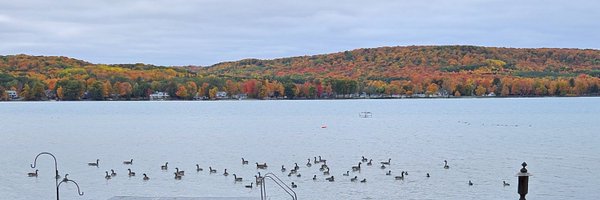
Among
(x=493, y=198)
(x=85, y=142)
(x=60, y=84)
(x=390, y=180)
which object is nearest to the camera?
(x=493, y=198)

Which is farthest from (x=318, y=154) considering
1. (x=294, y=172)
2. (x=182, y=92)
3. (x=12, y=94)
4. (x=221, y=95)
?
(x=12, y=94)

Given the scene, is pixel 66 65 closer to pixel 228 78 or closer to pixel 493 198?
pixel 228 78

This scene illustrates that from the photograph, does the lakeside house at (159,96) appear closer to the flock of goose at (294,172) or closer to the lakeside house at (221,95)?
the lakeside house at (221,95)

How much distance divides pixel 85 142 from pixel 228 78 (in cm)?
12285

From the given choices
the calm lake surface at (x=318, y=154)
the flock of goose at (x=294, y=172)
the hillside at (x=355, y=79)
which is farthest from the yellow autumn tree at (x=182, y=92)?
the flock of goose at (x=294, y=172)

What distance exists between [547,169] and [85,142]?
1188 inches

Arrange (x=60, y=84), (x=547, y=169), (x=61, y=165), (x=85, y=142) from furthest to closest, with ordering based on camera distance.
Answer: (x=60, y=84) → (x=85, y=142) → (x=61, y=165) → (x=547, y=169)

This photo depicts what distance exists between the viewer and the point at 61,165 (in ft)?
111

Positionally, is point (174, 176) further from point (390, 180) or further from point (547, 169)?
point (547, 169)

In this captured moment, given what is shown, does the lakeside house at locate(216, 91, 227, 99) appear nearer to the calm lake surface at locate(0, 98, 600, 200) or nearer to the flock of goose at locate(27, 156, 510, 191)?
the calm lake surface at locate(0, 98, 600, 200)

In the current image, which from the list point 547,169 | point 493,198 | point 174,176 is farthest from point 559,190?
point 174,176

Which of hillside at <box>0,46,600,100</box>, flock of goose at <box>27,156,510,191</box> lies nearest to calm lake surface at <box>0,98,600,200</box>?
flock of goose at <box>27,156,510,191</box>

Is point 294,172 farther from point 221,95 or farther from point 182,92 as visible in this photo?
point 221,95

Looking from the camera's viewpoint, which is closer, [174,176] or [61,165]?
[174,176]
